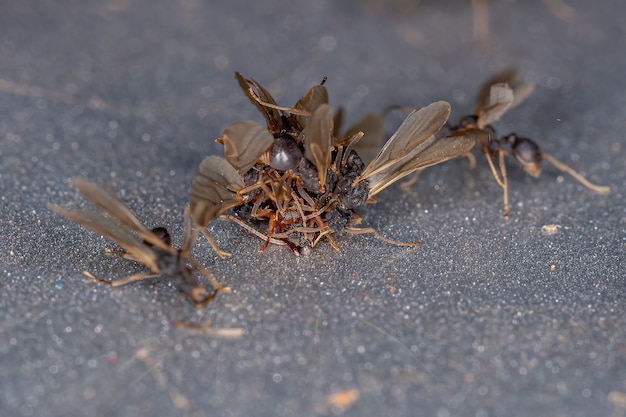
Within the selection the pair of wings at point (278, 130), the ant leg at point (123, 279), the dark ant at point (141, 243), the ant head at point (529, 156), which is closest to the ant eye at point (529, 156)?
the ant head at point (529, 156)

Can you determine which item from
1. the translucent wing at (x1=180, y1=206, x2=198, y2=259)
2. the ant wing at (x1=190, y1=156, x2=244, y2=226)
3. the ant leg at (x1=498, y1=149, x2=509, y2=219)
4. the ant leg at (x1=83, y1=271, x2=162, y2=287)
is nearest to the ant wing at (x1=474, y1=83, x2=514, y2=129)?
the ant leg at (x1=498, y1=149, x2=509, y2=219)

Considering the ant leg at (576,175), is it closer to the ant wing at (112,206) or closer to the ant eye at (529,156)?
the ant eye at (529,156)

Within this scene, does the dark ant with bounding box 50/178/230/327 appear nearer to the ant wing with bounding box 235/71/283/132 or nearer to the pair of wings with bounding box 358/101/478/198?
the ant wing with bounding box 235/71/283/132

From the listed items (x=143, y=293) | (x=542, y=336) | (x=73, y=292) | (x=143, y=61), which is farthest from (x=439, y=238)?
(x=143, y=61)

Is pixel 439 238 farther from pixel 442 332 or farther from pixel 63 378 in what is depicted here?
pixel 63 378

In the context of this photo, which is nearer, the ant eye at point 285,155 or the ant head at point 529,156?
the ant eye at point 285,155

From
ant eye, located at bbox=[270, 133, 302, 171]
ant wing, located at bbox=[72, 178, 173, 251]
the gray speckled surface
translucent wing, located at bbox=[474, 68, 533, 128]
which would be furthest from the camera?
translucent wing, located at bbox=[474, 68, 533, 128]
